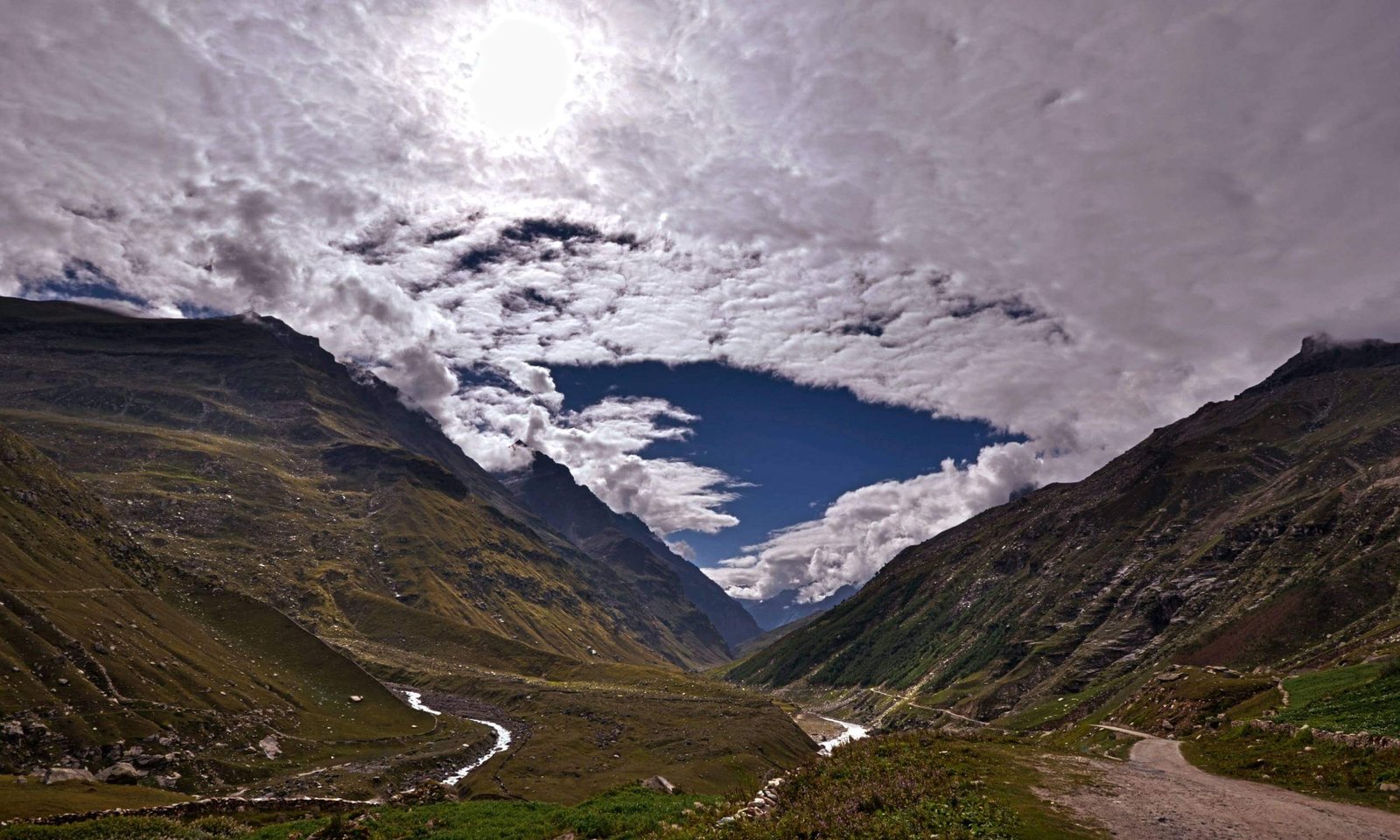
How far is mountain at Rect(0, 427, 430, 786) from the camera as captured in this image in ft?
280

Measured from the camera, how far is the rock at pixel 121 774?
7131 centimetres

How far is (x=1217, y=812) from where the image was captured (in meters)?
26.7

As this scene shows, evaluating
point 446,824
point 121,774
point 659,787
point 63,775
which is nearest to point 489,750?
point 121,774

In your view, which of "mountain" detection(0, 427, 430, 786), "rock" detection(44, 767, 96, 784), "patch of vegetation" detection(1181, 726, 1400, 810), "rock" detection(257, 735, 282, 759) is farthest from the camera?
"rock" detection(257, 735, 282, 759)

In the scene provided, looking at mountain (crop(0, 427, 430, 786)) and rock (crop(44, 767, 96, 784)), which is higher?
mountain (crop(0, 427, 430, 786))

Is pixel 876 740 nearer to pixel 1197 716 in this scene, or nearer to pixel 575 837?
pixel 575 837

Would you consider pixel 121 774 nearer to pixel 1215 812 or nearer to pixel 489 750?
pixel 489 750

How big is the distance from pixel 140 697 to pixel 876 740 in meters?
112

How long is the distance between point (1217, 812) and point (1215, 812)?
59 millimetres

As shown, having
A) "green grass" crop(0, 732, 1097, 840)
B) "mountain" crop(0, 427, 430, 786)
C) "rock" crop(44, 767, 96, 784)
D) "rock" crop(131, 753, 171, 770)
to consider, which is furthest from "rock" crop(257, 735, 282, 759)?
"green grass" crop(0, 732, 1097, 840)

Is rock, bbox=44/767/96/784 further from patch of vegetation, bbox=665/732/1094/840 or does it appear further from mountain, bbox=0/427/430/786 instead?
patch of vegetation, bbox=665/732/1094/840

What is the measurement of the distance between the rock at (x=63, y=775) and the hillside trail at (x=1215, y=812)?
7304 centimetres

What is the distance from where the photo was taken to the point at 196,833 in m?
37.2

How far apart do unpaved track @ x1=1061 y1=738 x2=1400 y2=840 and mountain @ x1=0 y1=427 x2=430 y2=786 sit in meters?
102
